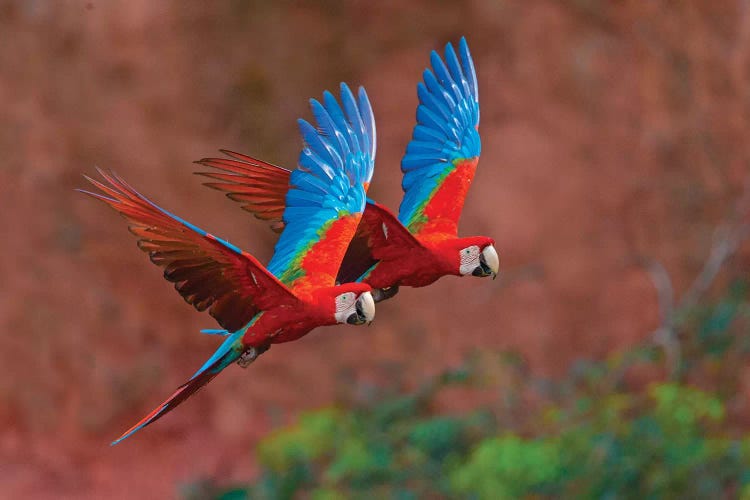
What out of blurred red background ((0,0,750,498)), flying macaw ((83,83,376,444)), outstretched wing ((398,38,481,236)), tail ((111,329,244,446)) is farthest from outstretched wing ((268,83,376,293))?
blurred red background ((0,0,750,498))

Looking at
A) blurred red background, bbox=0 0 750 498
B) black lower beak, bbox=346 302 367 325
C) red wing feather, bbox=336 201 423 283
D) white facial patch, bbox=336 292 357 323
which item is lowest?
black lower beak, bbox=346 302 367 325

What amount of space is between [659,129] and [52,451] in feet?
9.94

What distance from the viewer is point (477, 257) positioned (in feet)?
5.29

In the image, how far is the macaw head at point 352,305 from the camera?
1405 mm

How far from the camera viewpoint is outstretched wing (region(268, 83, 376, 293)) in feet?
4.80

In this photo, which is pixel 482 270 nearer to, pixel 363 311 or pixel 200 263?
pixel 363 311

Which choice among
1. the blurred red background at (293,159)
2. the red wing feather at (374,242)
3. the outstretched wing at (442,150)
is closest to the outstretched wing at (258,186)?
the red wing feather at (374,242)

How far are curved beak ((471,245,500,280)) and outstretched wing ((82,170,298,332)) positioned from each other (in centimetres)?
31

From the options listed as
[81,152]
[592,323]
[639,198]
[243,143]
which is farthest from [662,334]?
[81,152]

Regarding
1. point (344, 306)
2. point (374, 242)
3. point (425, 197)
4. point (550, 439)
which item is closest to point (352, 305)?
point (344, 306)

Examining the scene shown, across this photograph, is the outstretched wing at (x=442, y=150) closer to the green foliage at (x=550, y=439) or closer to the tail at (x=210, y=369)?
the tail at (x=210, y=369)

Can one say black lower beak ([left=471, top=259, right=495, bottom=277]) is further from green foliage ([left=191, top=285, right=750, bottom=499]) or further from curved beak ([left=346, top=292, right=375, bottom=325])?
green foliage ([left=191, top=285, right=750, bottom=499])

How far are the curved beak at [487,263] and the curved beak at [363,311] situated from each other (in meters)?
0.22

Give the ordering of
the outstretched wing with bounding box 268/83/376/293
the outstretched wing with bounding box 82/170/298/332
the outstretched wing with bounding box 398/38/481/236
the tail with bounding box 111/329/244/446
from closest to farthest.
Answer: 1. the outstretched wing with bounding box 82/170/298/332
2. the tail with bounding box 111/329/244/446
3. the outstretched wing with bounding box 268/83/376/293
4. the outstretched wing with bounding box 398/38/481/236
